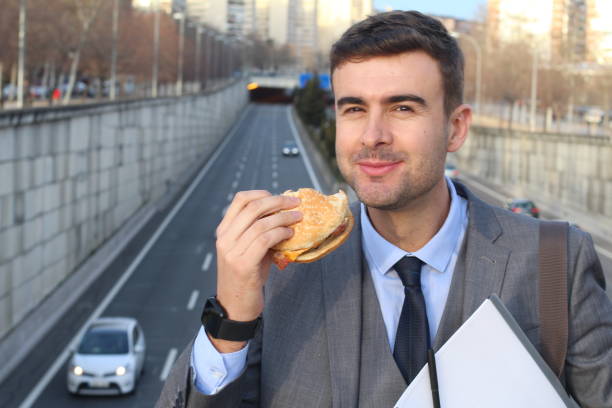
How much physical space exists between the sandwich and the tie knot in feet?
0.81

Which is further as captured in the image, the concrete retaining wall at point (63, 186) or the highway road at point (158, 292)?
the concrete retaining wall at point (63, 186)

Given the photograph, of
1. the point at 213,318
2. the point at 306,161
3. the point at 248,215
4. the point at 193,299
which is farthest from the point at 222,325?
the point at 306,161

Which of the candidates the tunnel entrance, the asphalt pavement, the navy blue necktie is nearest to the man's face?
the navy blue necktie

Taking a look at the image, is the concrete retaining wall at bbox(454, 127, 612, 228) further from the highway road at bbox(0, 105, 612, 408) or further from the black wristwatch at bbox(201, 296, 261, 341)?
the black wristwatch at bbox(201, 296, 261, 341)

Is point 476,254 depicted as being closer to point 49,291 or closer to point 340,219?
point 340,219

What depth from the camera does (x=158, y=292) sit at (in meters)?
30.0

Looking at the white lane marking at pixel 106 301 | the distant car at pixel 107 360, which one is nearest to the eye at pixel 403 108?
the white lane marking at pixel 106 301

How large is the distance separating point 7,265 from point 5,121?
10.4 ft

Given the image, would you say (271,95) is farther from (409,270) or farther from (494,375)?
(494,375)

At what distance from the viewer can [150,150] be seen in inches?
1865

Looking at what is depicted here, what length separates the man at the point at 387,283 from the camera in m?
3.12

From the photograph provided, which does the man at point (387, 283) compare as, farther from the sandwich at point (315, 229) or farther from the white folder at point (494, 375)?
the white folder at point (494, 375)

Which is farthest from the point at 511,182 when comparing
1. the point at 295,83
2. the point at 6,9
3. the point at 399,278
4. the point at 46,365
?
the point at 295,83

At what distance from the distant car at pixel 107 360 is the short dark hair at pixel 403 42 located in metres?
17.9
